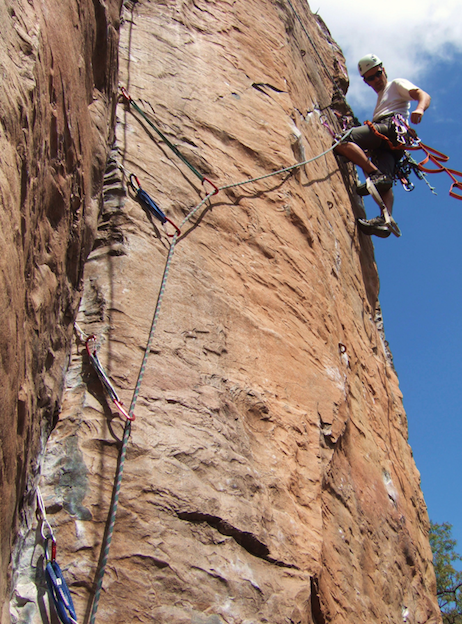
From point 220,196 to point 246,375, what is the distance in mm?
1174

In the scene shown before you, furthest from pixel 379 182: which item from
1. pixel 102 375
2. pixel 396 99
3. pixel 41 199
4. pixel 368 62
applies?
pixel 41 199

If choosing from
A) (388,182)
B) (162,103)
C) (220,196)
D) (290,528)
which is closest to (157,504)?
(290,528)

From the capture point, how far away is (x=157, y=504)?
2221 millimetres

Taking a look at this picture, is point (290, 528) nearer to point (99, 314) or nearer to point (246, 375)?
point (246, 375)

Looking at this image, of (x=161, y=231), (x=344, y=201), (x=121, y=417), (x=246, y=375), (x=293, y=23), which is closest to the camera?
(x=121, y=417)

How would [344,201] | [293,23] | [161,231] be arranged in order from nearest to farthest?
1. [161,231]
2. [344,201]
3. [293,23]

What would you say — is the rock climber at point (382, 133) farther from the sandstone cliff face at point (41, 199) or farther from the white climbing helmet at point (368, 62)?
the sandstone cliff face at point (41, 199)

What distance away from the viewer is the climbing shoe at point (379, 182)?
5.79 m

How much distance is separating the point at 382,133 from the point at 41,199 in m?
4.66

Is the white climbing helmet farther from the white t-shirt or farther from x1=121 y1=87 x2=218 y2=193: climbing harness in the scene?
x1=121 y1=87 x2=218 y2=193: climbing harness

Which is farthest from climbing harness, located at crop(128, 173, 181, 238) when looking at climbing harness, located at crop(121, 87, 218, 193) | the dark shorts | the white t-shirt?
the white t-shirt

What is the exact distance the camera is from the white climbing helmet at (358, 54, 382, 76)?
6.63 meters

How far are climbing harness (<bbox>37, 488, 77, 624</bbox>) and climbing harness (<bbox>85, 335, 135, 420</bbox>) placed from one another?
A: 0.47m

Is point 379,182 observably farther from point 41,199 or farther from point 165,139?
point 41,199
